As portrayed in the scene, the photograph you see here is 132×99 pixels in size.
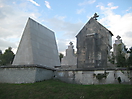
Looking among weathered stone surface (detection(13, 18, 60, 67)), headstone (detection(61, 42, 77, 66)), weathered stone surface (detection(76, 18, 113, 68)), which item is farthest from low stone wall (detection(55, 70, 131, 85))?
headstone (detection(61, 42, 77, 66))

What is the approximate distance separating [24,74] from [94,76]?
7180mm

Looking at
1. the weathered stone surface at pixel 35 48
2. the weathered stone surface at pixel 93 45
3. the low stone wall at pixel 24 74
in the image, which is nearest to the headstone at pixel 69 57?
the weathered stone surface at pixel 35 48

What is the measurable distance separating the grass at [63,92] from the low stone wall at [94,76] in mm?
1712

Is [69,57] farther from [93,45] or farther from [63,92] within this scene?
[63,92]

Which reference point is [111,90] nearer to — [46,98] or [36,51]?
[46,98]

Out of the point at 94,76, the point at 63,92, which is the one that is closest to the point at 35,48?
the point at 94,76

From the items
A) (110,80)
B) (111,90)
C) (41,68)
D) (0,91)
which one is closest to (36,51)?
(41,68)

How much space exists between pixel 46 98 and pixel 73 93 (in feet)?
6.98

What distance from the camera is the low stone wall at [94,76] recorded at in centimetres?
1548

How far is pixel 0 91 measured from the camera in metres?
15.4

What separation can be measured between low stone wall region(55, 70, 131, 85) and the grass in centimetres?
171

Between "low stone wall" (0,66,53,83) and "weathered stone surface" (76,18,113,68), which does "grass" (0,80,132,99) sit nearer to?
"low stone wall" (0,66,53,83)

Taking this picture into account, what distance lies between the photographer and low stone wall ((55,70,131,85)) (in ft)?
50.8

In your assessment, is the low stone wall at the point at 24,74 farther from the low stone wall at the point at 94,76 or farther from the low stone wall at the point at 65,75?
the low stone wall at the point at 94,76
